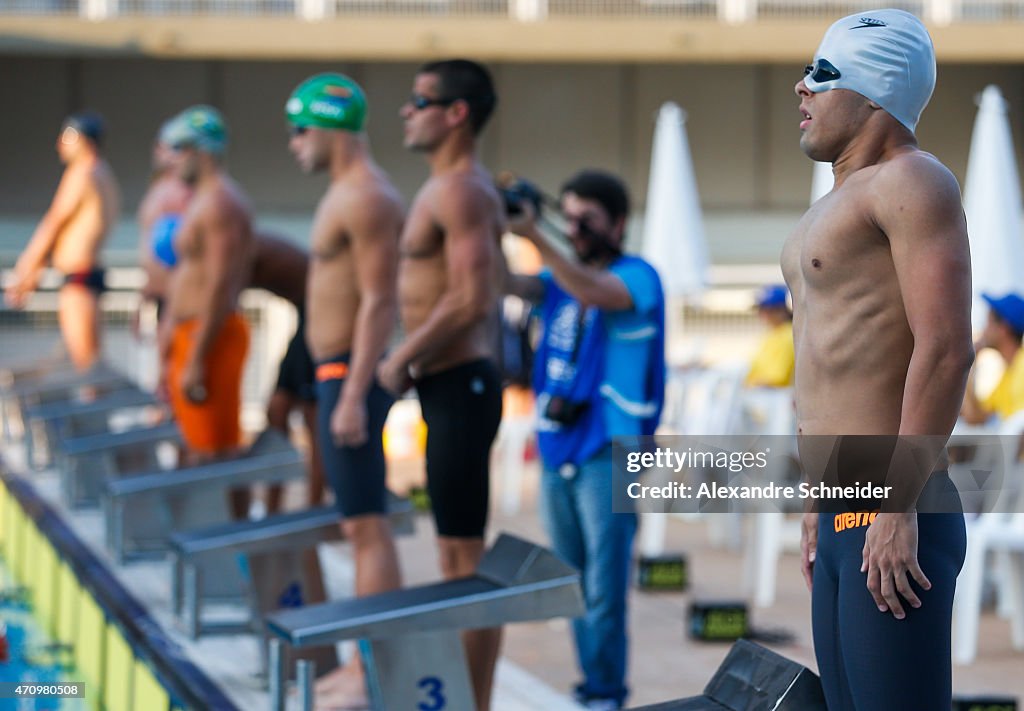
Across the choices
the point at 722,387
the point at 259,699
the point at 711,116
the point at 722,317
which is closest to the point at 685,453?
the point at 259,699

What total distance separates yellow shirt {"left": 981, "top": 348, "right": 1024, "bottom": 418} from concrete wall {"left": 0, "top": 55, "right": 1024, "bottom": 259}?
9.76 metres

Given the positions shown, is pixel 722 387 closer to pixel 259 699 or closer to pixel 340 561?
pixel 340 561

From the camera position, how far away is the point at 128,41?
47.7 ft

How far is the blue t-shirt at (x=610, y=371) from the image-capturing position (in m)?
4.46

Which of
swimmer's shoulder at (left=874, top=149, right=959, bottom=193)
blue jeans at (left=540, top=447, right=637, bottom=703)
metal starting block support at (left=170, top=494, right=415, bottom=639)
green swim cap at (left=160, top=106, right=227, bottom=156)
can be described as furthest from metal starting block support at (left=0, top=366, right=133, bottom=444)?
swimmer's shoulder at (left=874, top=149, right=959, bottom=193)

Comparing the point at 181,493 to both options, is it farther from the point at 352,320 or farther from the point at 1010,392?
the point at 1010,392

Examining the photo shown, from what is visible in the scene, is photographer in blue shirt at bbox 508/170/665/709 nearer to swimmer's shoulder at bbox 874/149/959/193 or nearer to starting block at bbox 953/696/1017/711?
starting block at bbox 953/696/1017/711

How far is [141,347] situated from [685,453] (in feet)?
34.0

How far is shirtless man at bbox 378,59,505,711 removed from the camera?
406 centimetres

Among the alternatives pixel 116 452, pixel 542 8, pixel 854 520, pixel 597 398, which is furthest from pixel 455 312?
pixel 542 8

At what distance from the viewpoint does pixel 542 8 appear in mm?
15148

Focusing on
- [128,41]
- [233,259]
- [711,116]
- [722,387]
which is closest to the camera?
[233,259]

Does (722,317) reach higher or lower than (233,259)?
lower

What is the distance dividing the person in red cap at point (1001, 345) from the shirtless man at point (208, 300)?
3.04m
